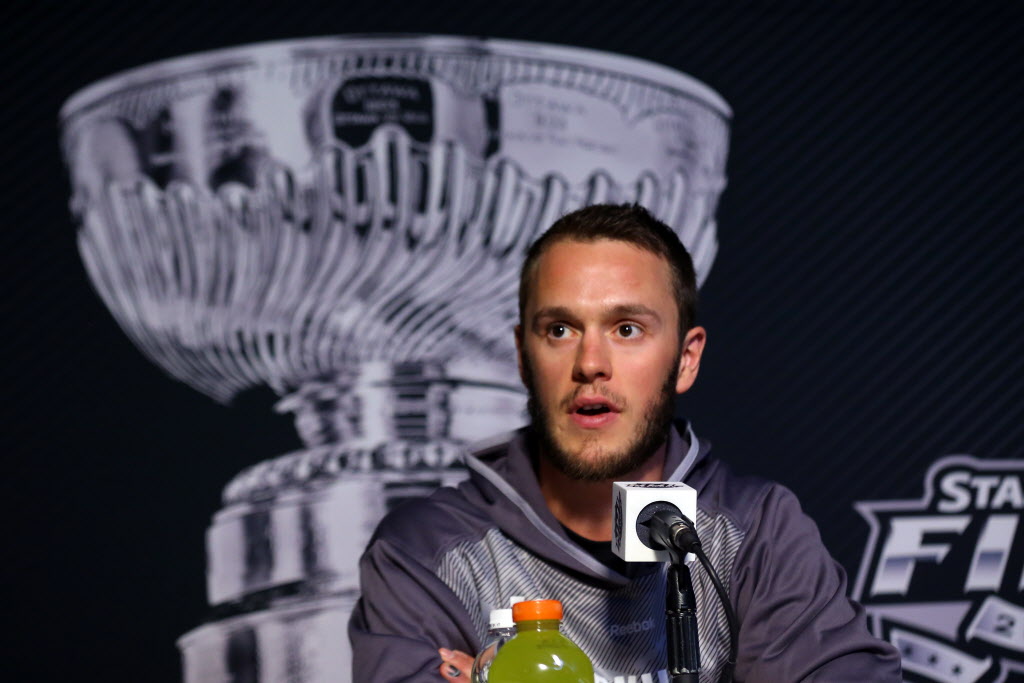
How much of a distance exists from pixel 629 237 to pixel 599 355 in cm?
22

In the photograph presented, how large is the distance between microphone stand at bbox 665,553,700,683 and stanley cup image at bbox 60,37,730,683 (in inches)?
44.5

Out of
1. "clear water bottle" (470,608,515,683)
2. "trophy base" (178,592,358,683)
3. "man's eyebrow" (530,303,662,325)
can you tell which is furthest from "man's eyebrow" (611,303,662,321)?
"trophy base" (178,592,358,683)

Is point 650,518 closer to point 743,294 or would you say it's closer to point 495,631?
point 495,631

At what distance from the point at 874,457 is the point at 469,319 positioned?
0.98m

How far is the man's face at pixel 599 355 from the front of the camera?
150 cm

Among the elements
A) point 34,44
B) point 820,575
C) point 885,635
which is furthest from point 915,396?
point 34,44

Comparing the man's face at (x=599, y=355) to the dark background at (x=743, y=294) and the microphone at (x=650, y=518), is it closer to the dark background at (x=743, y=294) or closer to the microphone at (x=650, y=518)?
the microphone at (x=650, y=518)

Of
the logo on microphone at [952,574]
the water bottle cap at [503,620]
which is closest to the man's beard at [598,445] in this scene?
the water bottle cap at [503,620]

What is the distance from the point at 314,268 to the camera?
2.13 m

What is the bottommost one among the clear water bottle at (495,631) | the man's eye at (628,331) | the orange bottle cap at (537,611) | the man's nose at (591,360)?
the clear water bottle at (495,631)

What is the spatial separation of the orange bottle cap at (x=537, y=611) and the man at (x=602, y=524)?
Answer: 42 cm

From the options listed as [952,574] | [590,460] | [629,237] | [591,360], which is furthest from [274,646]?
[952,574]

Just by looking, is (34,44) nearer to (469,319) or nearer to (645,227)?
(469,319)

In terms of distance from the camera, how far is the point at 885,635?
225 centimetres
